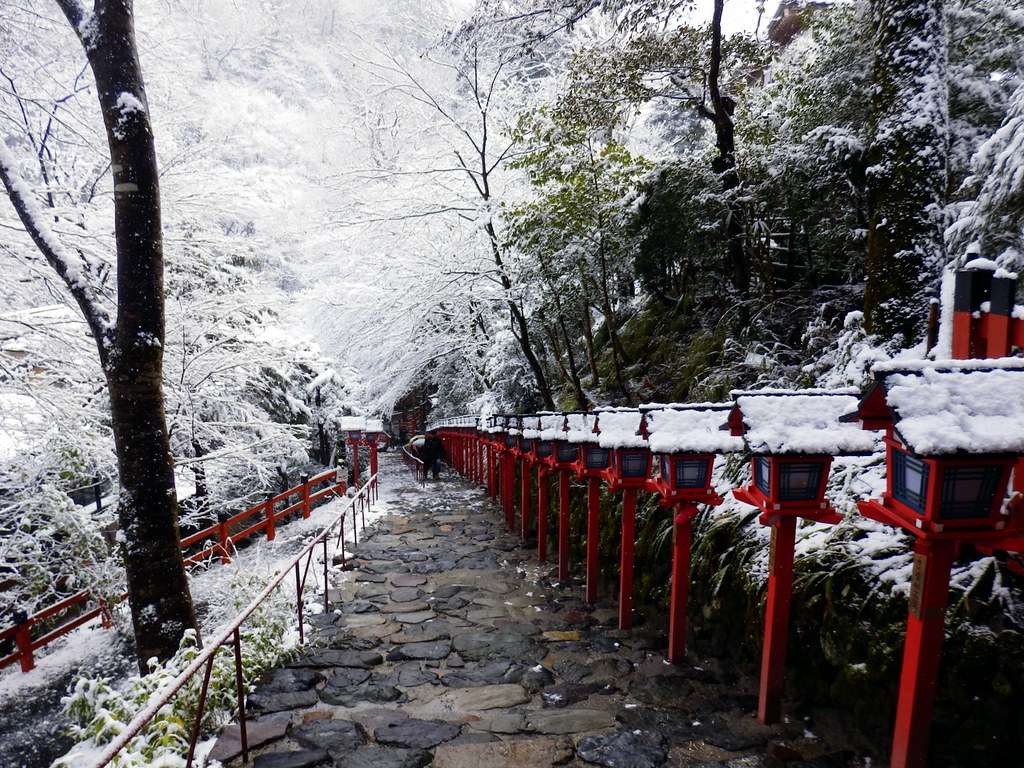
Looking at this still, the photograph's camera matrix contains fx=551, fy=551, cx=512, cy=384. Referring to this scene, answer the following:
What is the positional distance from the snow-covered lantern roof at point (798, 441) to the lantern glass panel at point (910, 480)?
676 millimetres

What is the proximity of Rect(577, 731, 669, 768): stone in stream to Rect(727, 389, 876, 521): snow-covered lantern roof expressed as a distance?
177cm

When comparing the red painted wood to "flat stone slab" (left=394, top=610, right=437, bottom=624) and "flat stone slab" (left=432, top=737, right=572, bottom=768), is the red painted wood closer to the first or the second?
"flat stone slab" (left=432, top=737, right=572, bottom=768)

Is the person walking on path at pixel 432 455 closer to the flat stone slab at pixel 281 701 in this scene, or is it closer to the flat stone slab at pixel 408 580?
the flat stone slab at pixel 408 580

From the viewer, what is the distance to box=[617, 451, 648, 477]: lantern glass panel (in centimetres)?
560

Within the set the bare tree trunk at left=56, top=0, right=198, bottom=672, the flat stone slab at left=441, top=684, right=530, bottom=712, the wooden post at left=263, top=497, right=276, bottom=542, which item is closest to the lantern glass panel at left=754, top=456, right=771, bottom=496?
the flat stone slab at left=441, top=684, right=530, bottom=712

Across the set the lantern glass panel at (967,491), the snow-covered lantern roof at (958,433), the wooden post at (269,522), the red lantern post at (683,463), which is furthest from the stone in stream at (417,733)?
the wooden post at (269,522)

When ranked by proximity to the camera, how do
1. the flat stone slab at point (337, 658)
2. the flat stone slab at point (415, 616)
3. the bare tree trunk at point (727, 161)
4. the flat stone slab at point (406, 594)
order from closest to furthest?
the flat stone slab at point (337, 658) < the flat stone slab at point (415, 616) < the flat stone slab at point (406, 594) < the bare tree trunk at point (727, 161)

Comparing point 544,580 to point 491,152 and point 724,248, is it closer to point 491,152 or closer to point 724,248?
point 724,248

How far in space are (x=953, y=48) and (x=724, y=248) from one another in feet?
11.9

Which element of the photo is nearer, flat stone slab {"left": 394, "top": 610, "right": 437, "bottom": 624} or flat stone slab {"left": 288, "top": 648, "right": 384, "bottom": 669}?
flat stone slab {"left": 288, "top": 648, "right": 384, "bottom": 669}

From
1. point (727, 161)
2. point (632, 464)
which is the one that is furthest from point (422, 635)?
point (727, 161)

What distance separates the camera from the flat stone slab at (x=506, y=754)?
366 centimetres

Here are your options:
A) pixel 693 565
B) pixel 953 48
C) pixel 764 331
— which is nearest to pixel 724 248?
pixel 764 331

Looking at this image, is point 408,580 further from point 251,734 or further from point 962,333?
point 962,333
